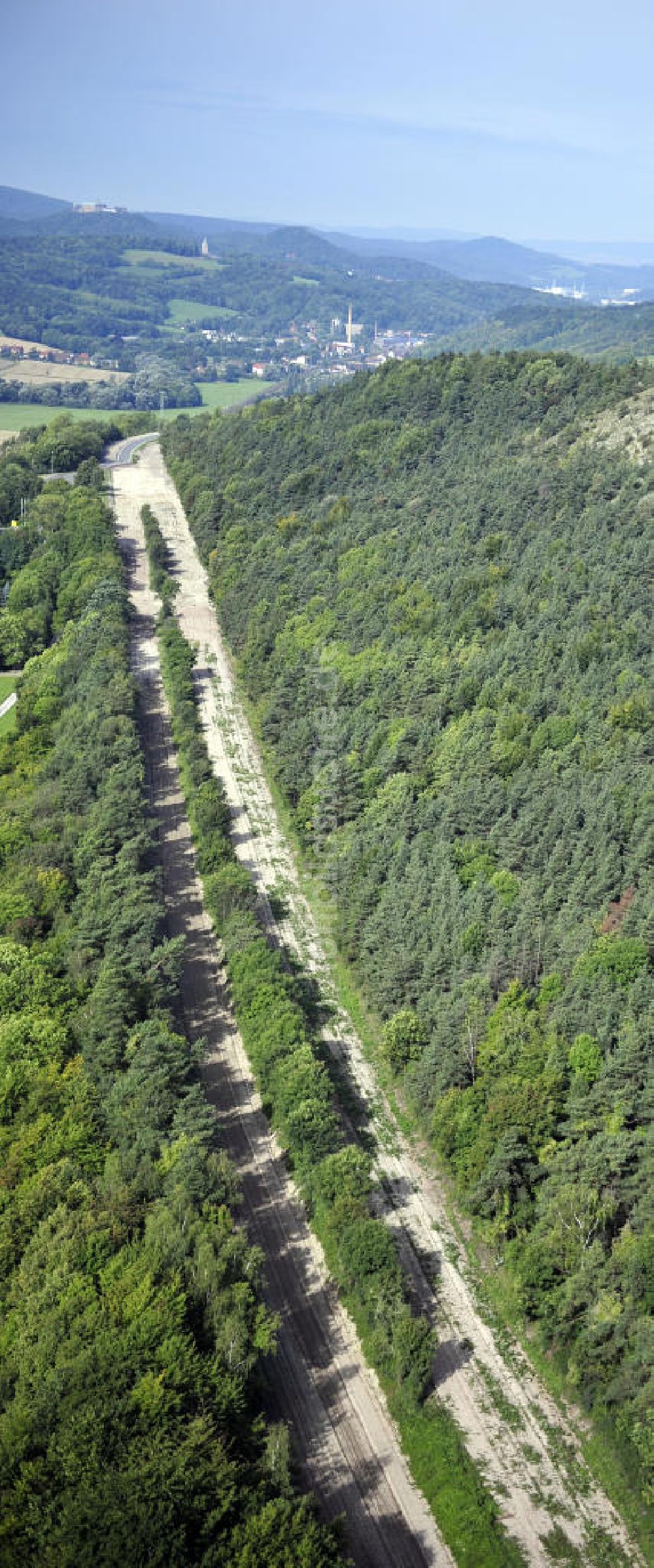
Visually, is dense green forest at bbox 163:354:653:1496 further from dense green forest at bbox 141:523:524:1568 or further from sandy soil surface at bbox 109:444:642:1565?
dense green forest at bbox 141:523:524:1568

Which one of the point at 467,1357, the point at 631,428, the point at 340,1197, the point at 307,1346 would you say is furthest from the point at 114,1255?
the point at 631,428

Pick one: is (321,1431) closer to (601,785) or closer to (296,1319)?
(296,1319)

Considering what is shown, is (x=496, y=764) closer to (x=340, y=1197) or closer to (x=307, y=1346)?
(x=340, y=1197)

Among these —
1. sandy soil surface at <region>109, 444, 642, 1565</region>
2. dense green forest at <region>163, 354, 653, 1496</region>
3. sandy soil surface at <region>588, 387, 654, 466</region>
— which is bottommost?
sandy soil surface at <region>109, 444, 642, 1565</region>

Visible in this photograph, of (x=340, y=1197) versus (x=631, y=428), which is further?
(x=631, y=428)

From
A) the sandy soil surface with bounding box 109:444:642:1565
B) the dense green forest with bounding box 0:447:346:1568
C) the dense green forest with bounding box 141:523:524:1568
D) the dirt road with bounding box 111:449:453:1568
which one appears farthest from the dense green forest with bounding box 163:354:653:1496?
the dense green forest with bounding box 0:447:346:1568

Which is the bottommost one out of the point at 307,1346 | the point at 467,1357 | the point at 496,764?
the point at 467,1357

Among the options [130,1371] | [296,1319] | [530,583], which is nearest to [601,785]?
[530,583]
